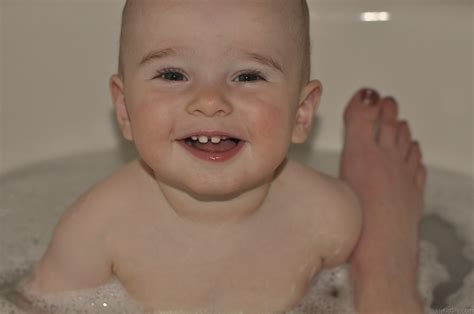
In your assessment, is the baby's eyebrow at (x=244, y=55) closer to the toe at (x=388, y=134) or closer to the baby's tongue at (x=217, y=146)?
the baby's tongue at (x=217, y=146)

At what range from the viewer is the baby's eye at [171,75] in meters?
1.04

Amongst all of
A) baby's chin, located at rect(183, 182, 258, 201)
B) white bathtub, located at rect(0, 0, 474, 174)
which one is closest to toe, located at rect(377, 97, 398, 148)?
white bathtub, located at rect(0, 0, 474, 174)

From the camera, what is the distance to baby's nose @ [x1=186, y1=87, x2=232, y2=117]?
1.00 m

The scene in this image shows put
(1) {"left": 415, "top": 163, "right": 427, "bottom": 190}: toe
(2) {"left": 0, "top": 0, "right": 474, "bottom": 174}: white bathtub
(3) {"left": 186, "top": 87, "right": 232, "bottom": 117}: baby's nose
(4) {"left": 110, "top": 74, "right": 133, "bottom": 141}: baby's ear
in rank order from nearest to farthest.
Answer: (3) {"left": 186, "top": 87, "right": 232, "bottom": 117}: baby's nose, (4) {"left": 110, "top": 74, "right": 133, "bottom": 141}: baby's ear, (1) {"left": 415, "top": 163, "right": 427, "bottom": 190}: toe, (2) {"left": 0, "top": 0, "right": 474, "bottom": 174}: white bathtub

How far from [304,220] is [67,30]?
0.65 metres

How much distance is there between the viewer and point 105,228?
3.90 ft

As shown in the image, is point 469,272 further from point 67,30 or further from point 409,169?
point 67,30

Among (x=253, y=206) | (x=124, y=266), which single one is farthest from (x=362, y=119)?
(x=124, y=266)

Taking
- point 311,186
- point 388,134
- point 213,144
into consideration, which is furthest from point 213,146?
point 388,134

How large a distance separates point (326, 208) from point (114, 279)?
0.32m

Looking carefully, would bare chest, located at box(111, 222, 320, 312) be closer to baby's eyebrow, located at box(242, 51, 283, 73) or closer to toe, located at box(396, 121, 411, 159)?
baby's eyebrow, located at box(242, 51, 283, 73)

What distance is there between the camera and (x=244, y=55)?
1.03 meters

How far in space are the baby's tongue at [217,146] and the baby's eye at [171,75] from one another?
85 millimetres

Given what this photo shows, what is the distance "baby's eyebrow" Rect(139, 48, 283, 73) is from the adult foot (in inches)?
16.5
